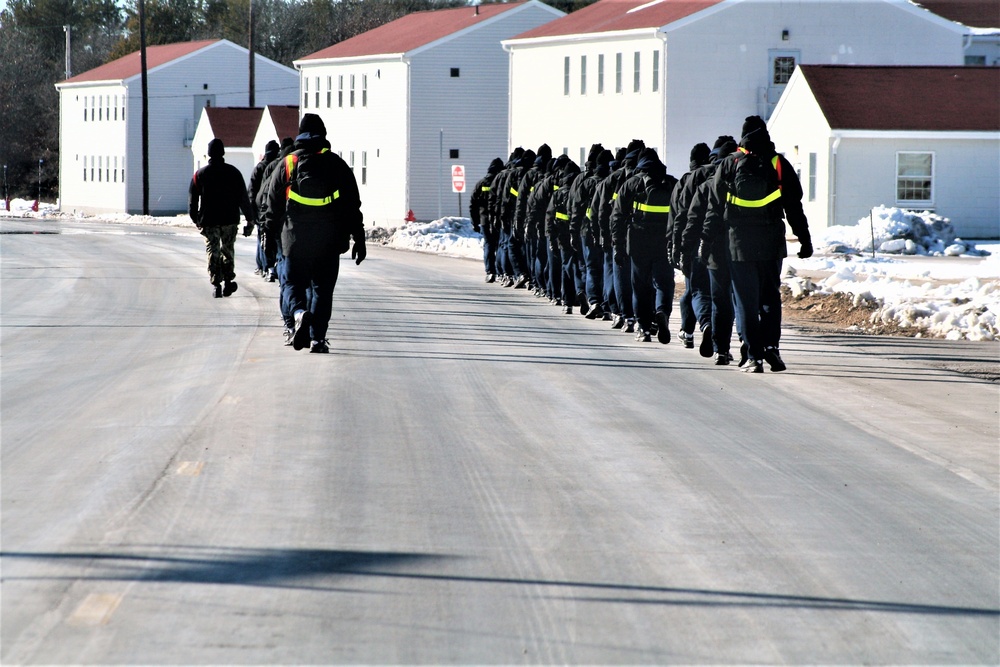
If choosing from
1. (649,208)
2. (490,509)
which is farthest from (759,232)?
(490,509)

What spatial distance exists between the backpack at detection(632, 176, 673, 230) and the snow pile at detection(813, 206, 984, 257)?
17399 mm

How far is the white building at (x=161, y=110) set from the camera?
267 ft

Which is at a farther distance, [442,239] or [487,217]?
[442,239]

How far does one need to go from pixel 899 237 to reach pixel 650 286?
19512 mm

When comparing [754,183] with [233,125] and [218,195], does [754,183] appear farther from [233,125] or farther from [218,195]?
[233,125]

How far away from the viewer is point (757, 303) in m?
13.4

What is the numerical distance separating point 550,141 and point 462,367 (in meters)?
42.7

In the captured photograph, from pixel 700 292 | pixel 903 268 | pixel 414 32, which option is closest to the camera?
pixel 700 292

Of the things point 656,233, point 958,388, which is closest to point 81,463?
point 958,388

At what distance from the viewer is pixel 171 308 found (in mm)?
19781

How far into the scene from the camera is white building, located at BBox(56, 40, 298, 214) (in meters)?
81.4

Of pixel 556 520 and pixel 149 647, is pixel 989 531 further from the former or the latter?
pixel 149 647

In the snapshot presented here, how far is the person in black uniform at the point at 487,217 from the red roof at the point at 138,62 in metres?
58.5

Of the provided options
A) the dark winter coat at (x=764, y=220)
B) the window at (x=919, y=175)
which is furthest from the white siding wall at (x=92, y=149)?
the dark winter coat at (x=764, y=220)
